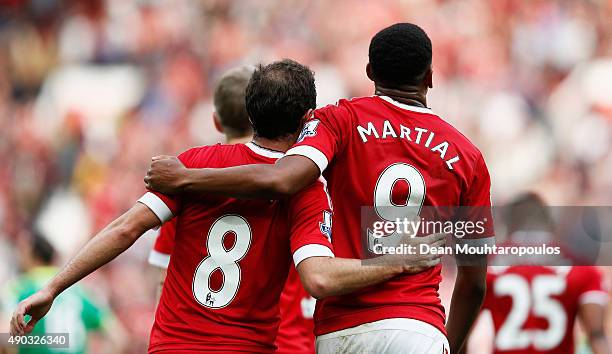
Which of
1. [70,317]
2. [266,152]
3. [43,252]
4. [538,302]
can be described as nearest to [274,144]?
[266,152]

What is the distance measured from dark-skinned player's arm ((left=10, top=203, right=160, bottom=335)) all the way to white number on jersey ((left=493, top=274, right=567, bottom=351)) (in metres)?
2.97

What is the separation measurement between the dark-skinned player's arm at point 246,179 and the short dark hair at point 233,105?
49.9 inches

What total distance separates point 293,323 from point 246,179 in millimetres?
1677

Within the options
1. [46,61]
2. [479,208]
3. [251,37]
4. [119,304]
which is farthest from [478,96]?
[479,208]

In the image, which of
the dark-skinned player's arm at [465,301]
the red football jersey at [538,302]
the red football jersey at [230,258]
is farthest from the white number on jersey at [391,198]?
the red football jersey at [538,302]

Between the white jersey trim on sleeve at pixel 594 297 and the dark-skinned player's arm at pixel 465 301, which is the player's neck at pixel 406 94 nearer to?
the dark-skinned player's arm at pixel 465 301

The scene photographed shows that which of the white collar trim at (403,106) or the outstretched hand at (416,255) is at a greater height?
the white collar trim at (403,106)

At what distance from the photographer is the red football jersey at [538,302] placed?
6.20 metres

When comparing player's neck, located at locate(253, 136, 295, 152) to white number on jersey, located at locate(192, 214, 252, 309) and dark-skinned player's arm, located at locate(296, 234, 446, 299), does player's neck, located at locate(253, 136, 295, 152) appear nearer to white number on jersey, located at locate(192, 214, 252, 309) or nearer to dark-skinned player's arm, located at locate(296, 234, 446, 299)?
white number on jersey, located at locate(192, 214, 252, 309)

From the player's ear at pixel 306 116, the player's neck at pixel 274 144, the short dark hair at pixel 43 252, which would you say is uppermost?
the player's ear at pixel 306 116

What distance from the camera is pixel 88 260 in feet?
13.2

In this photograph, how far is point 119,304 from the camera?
11.5 m

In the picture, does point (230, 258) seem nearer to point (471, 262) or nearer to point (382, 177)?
point (382, 177)

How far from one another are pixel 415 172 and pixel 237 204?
29.5 inches
